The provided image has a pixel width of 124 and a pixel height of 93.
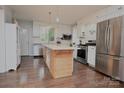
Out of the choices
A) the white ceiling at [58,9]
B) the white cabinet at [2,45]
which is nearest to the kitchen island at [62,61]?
the white cabinet at [2,45]

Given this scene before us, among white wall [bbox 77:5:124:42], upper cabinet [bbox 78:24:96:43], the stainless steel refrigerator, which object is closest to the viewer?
the stainless steel refrigerator

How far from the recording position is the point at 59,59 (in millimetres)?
3404

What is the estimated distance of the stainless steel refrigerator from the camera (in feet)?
10.0

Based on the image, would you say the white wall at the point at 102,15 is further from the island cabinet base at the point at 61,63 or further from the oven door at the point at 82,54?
the island cabinet base at the point at 61,63

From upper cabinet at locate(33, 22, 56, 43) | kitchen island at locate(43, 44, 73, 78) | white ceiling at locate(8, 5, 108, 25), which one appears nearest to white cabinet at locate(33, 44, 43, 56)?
upper cabinet at locate(33, 22, 56, 43)

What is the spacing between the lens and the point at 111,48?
338 centimetres

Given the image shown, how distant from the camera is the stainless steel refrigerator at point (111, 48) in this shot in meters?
3.05

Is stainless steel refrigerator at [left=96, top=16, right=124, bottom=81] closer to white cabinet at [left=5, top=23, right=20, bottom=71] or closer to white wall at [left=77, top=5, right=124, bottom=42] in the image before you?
white wall at [left=77, top=5, right=124, bottom=42]

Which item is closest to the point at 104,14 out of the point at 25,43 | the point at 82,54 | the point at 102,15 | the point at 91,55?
the point at 102,15

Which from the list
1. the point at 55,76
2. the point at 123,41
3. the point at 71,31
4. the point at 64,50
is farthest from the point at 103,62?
the point at 71,31

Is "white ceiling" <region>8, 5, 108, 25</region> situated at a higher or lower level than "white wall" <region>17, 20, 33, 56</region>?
higher

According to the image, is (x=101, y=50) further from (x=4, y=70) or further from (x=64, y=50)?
(x=4, y=70)

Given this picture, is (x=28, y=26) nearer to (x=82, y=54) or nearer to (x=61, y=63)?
(x=82, y=54)
